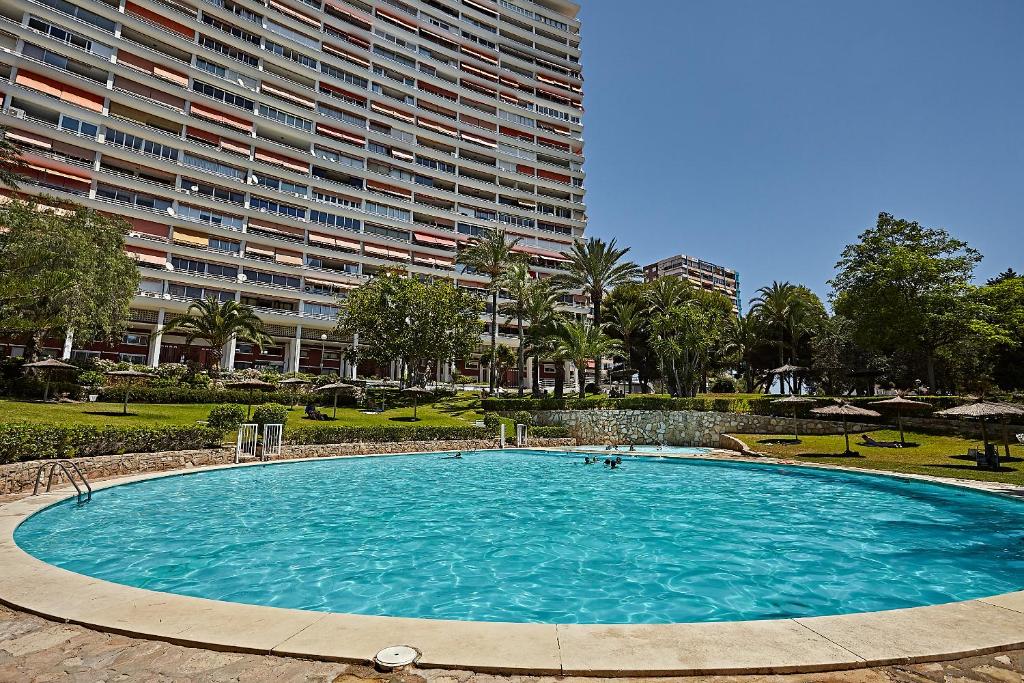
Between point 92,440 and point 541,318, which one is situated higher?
point 541,318

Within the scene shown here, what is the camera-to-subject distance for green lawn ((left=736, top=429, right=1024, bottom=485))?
53.9 feet

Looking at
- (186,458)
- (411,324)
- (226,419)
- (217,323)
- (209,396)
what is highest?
(411,324)

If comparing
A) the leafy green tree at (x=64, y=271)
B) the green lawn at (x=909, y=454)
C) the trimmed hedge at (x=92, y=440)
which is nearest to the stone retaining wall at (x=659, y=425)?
the green lawn at (x=909, y=454)

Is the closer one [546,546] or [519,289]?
[546,546]

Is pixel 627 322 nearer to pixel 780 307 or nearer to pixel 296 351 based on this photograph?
pixel 780 307

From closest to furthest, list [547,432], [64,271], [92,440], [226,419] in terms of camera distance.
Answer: [92,440]
[226,419]
[64,271]
[547,432]

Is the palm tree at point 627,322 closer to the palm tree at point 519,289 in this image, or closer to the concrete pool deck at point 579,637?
the palm tree at point 519,289

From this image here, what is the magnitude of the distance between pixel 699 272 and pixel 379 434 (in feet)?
437

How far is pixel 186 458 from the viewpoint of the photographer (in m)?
17.8

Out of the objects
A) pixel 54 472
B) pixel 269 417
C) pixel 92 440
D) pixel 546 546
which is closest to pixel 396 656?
pixel 546 546

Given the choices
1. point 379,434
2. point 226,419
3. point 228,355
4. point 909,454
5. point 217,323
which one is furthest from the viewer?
point 228,355

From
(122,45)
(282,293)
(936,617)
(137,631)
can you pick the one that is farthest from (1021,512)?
(122,45)

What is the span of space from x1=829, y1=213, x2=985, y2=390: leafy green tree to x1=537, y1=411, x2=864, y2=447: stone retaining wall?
37.3 feet

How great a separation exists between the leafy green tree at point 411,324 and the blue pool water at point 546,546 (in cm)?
2575
